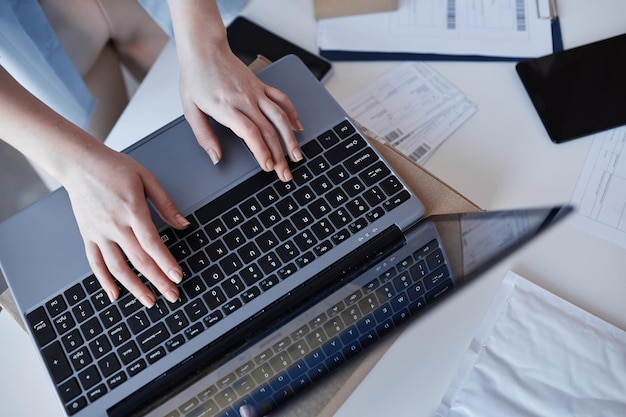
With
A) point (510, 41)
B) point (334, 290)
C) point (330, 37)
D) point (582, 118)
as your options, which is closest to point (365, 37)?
point (330, 37)

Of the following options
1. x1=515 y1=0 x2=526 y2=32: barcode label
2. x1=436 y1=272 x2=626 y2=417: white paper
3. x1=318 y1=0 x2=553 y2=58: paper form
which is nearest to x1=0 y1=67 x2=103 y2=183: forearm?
x1=318 y1=0 x2=553 y2=58: paper form

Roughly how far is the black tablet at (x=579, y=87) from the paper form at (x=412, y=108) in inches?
3.5

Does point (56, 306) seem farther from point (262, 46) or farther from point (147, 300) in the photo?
point (262, 46)

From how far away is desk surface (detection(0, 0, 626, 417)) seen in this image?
546 millimetres

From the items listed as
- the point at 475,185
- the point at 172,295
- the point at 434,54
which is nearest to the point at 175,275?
the point at 172,295

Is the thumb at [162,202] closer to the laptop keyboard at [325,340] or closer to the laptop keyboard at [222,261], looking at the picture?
the laptop keyboard at [222,261]

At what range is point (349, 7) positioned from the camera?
0.77m

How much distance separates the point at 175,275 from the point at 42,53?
0.52m

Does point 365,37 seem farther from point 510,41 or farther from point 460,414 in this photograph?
point 460,414

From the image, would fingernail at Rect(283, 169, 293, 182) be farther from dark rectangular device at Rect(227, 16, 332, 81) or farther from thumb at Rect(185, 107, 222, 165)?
dark rectangular device at Rect(227, 16, 332, 81)

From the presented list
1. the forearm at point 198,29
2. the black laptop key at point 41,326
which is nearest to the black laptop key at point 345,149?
the forearm at point 198,29

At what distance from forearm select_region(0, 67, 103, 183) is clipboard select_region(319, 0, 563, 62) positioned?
1.09 feet

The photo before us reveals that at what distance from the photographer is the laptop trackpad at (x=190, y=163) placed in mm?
564

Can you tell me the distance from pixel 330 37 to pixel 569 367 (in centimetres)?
51
